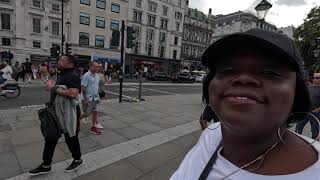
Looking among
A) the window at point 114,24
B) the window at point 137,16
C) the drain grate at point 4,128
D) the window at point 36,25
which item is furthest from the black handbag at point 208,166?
the window at point 137,16

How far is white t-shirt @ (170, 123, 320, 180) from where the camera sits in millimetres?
842

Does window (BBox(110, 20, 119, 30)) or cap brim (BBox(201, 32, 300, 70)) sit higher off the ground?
window (BBox(110, 20, 119, 30))

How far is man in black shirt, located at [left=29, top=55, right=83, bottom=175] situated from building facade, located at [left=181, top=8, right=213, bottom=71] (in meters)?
50.4

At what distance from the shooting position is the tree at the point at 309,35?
34.8 m

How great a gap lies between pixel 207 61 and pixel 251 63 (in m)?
0.21

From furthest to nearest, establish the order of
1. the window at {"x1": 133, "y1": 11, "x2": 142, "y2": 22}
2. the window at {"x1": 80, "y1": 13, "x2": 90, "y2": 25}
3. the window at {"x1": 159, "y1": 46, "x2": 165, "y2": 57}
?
the window at {"x1": 159, "y1": 46, "x2": 165, "y2": 57} < the window at {"x1": 133, "y1": 11, "x2": 142, "y2": 22} < the window at {"x1": 80, "y1": 13, "x2": 90, "y2": 25}

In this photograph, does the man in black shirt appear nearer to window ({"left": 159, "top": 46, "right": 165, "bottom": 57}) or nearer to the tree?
the tree

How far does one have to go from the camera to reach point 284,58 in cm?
87

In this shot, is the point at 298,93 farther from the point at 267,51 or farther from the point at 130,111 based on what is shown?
the point at 130,111

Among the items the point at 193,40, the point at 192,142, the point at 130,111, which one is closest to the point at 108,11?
the point at 193,40

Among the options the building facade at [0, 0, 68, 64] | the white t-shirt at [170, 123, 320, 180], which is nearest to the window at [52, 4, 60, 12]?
the building facade at [0, 0, 68, 64]

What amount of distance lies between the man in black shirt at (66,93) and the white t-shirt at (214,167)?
2948 millimetres

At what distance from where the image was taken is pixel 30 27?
32.1 meters

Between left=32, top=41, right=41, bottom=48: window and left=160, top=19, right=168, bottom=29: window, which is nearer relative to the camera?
left=32, top=41, right=41, bottom=48: window
